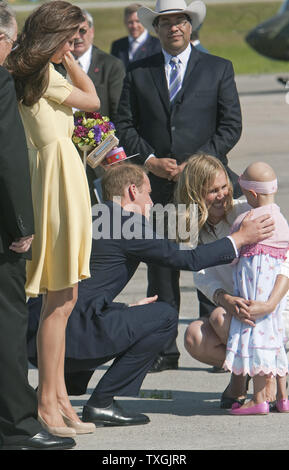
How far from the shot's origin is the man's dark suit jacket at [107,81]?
8031 mm

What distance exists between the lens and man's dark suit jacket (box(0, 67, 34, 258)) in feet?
13.7

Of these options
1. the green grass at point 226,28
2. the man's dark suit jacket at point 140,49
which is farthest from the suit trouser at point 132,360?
the green grass at point 226,28

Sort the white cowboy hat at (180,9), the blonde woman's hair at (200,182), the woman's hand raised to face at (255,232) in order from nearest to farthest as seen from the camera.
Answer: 1. the woman's hand raised to face at (255,232)
2. the blonde woman's hair at (200,182)
3. the white cowboy hat at (180,9)

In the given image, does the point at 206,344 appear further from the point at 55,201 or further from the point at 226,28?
the point at 226,28

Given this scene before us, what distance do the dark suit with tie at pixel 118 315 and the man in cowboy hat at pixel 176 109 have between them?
4.06 ft

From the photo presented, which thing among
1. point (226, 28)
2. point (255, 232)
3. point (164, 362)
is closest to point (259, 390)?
point (255, 232)

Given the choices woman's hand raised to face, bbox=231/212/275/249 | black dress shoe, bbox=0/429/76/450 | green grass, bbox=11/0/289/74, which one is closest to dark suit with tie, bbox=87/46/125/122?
woman's hand raised to face, bbox=231/212/275/249

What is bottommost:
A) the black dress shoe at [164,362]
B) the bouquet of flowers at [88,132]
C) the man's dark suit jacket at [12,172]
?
the black dress shoe at [164,362]

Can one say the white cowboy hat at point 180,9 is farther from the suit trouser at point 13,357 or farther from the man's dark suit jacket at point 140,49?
the man's dark suit jacket at point 140,49

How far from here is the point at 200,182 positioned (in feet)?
17.5

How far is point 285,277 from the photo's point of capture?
5.06 metres

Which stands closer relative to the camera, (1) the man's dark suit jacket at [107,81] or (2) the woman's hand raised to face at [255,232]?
(2) the woman's hand raised to face at [255,232]

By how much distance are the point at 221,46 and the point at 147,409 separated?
36.4 m

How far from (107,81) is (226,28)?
125 ft
